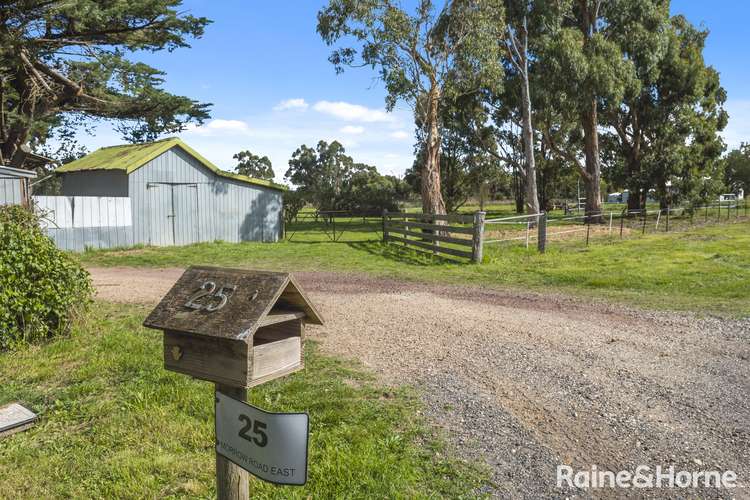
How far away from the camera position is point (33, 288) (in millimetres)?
6086

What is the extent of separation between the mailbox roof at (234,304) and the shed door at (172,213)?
57.4ft

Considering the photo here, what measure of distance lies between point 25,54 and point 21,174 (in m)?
7.23

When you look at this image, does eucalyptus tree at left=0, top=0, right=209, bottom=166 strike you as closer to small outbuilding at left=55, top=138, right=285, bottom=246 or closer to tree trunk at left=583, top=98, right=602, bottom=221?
small outbuilding at left=55, top=138, right=285, bottom=246

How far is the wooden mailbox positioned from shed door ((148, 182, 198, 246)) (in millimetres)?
17483

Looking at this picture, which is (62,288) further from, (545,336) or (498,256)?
(498,256)

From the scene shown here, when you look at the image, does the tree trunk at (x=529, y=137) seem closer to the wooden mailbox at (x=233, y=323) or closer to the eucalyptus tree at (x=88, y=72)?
the eucalyptus tree at (x=88, y=72)

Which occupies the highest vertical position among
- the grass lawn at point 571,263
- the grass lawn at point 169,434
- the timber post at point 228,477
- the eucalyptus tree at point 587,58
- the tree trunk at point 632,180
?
the eucalyptus tree at point 587,58

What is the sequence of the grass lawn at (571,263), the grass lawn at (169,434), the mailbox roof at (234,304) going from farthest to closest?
1. the grass lawn at (571,263)
2. the grass lawn at (169,434)
3. the mailbox roof at (234,304)

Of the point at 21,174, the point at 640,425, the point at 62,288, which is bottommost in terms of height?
the point at 640,425

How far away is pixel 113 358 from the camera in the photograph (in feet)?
18.6

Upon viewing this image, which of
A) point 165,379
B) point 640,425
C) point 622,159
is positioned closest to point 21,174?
point 165,379

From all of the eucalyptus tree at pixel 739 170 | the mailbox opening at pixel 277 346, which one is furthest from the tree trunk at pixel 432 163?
the eucalyptus tree at pixel 739 170

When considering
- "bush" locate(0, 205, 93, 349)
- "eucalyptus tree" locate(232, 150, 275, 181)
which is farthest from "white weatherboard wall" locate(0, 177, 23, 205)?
"eucalyptus tree" locate(232, 150, 275, 181)

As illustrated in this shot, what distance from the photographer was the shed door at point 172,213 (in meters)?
18.8
